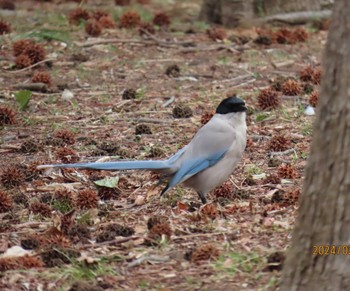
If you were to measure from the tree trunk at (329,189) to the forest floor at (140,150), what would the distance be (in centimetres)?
48

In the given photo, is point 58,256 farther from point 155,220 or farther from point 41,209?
point 41,209

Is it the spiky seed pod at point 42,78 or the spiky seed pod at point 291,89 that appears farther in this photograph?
the spiky seed pod at point 42,78

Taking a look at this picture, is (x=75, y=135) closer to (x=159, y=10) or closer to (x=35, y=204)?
(x=35, y=204)

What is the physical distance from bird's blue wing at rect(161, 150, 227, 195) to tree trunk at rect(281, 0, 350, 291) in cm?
169

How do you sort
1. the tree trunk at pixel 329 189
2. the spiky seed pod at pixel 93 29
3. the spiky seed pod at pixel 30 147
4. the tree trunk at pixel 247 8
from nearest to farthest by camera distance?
the tree trunk at pixel 329 189
the spiky seed pod at pixel 30 147
the spiky seed pod at pixel 93 29
the tree trunk at pixel 247 8

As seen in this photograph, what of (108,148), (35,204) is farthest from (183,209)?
(108,148)

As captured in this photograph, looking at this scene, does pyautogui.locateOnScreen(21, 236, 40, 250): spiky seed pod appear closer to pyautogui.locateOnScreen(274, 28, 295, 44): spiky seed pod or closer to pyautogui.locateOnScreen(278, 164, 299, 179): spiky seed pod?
pyautogui.locateOnScreen(278, 164, 299, 179): spiky seed pod

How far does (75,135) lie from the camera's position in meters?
7.38

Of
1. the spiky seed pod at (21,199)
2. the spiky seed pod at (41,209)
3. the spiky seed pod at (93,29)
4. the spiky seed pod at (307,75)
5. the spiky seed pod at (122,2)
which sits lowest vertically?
the spiky seed pod at (21,199)

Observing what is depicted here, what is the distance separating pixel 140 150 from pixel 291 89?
5.80ft

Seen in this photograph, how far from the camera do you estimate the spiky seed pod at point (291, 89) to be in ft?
27.1

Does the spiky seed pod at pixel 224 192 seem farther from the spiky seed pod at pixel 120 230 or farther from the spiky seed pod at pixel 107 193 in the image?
the spiky seed pod at pixel 120 230

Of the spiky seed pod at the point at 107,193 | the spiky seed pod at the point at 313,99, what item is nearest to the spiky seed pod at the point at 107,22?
the spiky seed pod at the point at 313,99

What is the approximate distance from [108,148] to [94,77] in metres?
2.16
